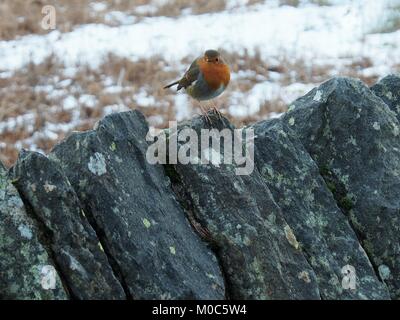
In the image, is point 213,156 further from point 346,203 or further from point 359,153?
point 359,153

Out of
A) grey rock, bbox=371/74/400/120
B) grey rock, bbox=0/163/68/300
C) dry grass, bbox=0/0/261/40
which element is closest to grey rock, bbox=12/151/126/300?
grey rock, bbox=0/163/68/300

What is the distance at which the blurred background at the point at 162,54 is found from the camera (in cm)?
1476

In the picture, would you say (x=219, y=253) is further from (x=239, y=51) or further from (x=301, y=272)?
(x=239, y=51)

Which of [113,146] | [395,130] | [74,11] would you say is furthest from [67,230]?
[74,11]

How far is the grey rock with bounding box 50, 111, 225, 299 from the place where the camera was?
208 inches

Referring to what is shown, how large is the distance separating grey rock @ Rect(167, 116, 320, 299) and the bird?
3.99ft

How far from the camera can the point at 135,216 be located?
17.9 ft

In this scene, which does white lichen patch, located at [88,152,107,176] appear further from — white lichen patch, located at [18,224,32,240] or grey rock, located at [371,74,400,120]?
grey rock, located at [371,74,400,120]

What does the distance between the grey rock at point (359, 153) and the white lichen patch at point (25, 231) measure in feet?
10.4

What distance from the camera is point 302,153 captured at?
6863 mm

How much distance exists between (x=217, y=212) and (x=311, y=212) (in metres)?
1.17

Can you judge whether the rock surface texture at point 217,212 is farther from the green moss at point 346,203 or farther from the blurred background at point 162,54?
the blurred background at point 162,54
